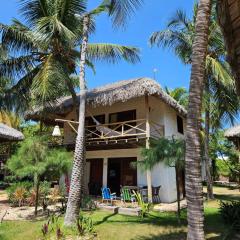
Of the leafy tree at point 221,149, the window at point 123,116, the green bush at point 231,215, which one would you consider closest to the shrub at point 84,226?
the green bush at point 231,215

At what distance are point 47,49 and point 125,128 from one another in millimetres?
6098

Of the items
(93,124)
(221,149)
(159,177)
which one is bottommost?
(159,177)

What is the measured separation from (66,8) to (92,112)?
722cm

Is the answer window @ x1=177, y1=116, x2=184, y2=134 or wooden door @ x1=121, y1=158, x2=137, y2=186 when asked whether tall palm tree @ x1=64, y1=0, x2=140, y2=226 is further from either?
window @ x1=177, y1=116, x2=184, y2=134

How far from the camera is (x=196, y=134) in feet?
15.1

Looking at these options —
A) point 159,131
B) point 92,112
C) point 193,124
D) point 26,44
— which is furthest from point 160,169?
point 193,124

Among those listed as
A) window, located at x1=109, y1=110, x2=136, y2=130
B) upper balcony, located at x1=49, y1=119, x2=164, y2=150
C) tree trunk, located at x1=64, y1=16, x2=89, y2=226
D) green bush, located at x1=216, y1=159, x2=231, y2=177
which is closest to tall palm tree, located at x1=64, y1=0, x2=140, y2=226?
tree trunk, located at x1=64, y1=16, x2=89, y2=226

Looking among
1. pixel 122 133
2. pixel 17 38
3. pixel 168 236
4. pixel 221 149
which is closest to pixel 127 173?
pixel 122 133

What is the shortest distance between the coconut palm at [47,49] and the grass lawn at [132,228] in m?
4.37

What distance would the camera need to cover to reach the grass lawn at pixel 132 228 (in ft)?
23.2

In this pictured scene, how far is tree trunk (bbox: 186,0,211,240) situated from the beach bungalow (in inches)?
297

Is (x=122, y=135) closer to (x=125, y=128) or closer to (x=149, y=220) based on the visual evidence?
(x=125, y=128)

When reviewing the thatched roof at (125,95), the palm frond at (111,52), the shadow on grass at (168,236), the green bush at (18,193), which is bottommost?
the shadow on grass at (168,236)

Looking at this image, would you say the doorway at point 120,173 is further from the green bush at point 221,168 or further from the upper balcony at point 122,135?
the green bush at point 221,168
